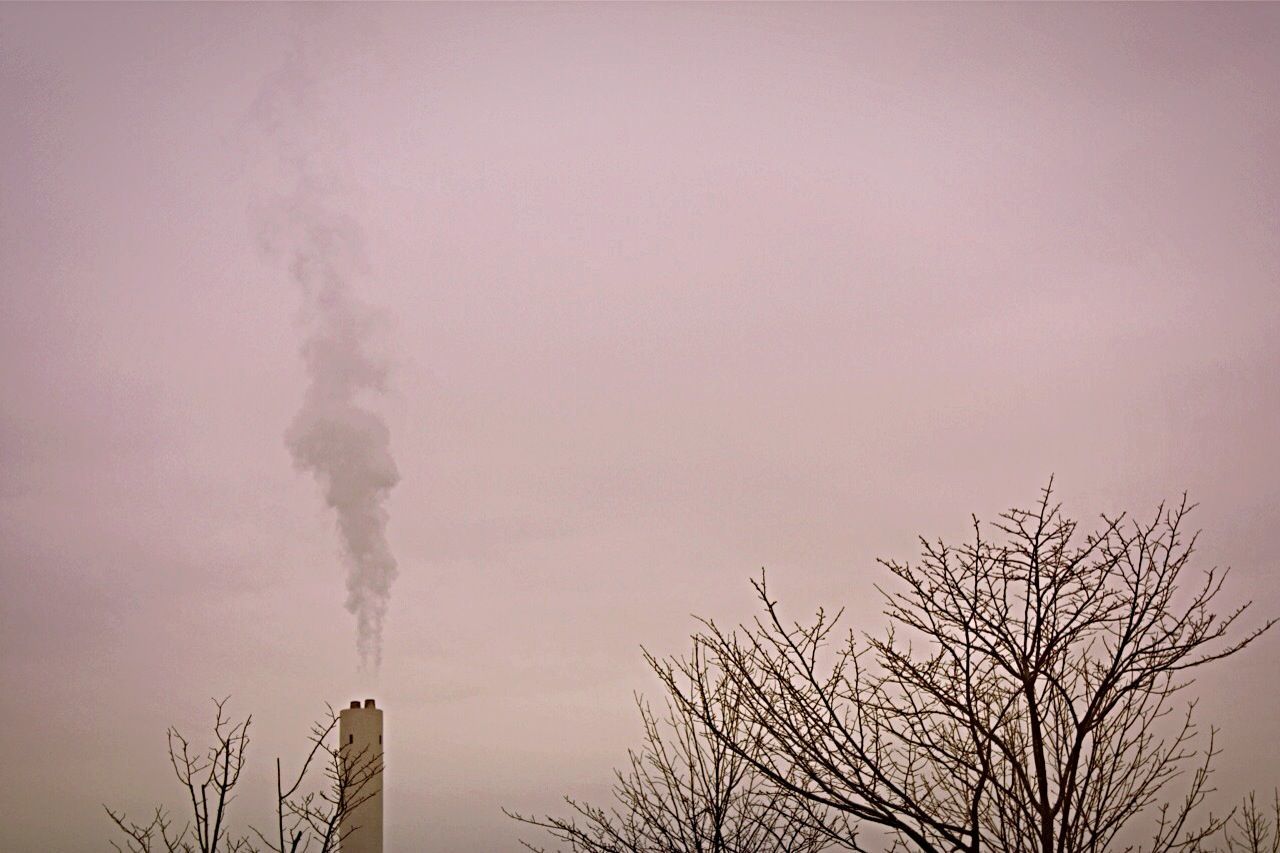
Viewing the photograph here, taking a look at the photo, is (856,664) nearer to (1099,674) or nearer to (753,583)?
(753,583)

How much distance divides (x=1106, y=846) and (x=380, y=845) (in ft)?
39.7

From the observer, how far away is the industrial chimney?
15.2 metres

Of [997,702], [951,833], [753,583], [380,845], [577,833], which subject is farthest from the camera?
[380,845]

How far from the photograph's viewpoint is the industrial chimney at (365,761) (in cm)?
1519

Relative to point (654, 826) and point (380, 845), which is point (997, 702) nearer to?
point (654, 826)

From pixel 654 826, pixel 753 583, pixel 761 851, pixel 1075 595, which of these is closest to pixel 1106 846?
pixel 1075 595

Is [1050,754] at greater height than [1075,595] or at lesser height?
lesser

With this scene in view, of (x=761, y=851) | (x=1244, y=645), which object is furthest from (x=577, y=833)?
(x=1244, y=645)

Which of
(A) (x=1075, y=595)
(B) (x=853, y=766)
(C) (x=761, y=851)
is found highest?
(A) (x=1075, y=595)

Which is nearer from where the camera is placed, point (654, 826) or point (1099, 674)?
point (1099, 674)

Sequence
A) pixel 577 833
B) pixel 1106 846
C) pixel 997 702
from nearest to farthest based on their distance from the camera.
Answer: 1. pixel 1106 846
2. pixel 997 702
3. pixel 577 833

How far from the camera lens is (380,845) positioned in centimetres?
1546

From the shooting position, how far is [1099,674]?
595 centimetres

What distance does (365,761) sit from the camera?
51.3 ft
